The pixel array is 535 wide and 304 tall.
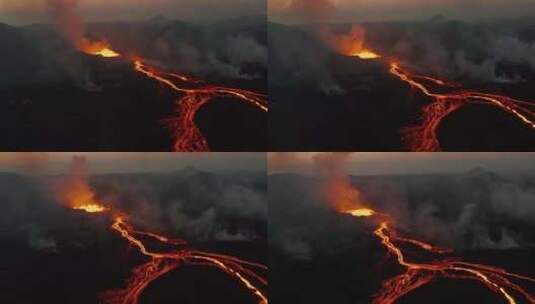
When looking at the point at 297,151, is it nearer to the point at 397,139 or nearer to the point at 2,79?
the point at 397,139

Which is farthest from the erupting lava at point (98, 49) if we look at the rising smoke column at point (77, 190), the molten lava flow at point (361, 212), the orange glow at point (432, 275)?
the orange glow at point (432, 275)

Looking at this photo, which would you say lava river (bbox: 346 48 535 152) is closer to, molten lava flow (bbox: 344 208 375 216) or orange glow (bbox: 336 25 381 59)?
orange glow (bbox: 336 25 381 59)

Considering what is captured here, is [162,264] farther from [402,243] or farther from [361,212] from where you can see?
[402,243]

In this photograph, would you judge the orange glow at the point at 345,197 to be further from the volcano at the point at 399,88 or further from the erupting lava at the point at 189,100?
the erupting lava at the point at 189,100

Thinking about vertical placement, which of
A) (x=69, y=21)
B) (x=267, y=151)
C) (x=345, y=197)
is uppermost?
(x=69, y=21)

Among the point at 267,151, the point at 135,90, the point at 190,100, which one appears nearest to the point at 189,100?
the point at 190,100

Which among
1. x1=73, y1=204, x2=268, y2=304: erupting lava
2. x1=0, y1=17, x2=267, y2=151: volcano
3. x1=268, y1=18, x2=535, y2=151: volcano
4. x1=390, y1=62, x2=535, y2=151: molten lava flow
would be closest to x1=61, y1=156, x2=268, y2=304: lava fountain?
x1=73, y1=204, x2=268, y2=304: erupting lava

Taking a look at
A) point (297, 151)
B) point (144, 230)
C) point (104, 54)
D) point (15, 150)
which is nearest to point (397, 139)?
point (297, 151)
